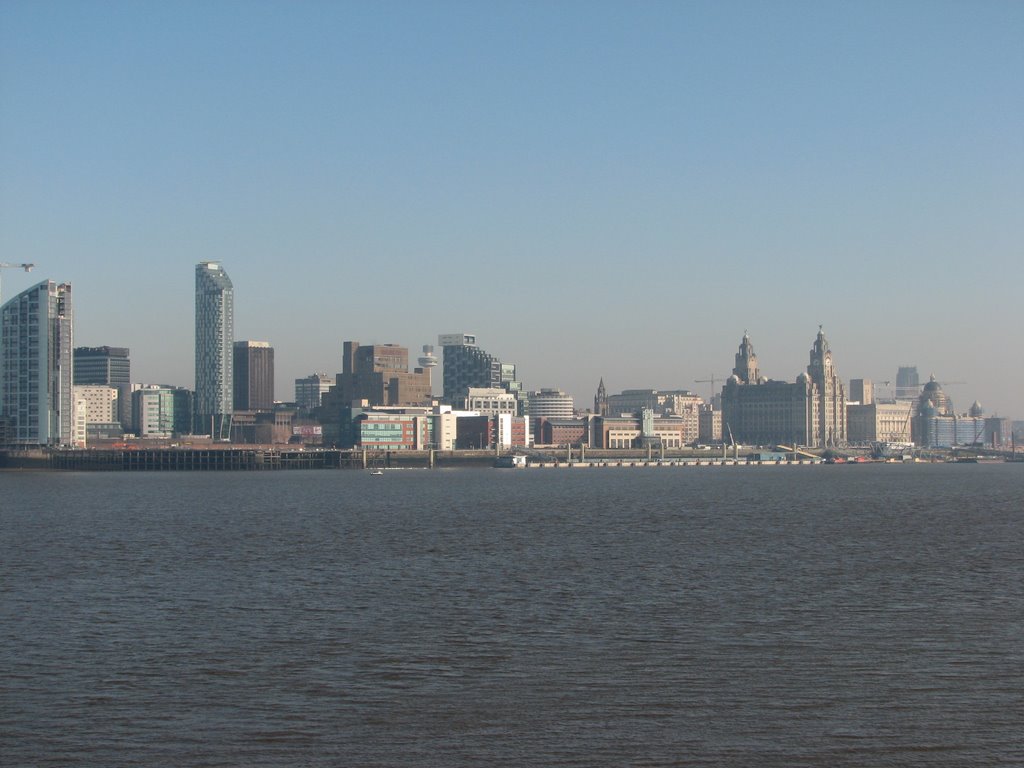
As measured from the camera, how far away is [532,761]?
86.4 feet

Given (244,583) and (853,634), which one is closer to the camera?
(853,634)

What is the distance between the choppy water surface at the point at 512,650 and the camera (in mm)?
27641

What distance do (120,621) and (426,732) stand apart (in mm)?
A: 17245

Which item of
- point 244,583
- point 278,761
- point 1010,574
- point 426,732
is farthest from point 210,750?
point 1010,574

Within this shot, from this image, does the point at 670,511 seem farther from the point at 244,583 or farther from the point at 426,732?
the point at 426,732

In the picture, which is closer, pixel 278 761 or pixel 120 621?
pixel 278 761

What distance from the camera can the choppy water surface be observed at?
27.6 metres

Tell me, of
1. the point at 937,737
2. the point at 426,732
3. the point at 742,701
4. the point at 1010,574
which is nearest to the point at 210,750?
the point at 426,732

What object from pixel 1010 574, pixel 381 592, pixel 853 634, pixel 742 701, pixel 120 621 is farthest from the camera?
pixel 1010 574

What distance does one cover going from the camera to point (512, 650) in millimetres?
36750

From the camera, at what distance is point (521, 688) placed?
105 feet

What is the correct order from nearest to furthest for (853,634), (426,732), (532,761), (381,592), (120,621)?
(532,761), (426,732), (853,634), (120,621), (381,592)

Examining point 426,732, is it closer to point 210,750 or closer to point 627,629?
point 210,750

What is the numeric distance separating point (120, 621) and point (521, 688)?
1581 centimetres
